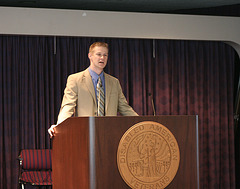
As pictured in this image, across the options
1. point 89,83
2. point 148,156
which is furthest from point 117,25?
point 148,156

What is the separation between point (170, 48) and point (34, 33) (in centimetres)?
215

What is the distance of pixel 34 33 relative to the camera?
238 inches

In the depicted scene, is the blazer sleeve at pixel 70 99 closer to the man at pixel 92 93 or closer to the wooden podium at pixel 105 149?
the man at pixel 92 93

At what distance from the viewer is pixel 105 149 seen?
109 inches

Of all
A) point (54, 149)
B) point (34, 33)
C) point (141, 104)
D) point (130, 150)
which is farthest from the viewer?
point (141, 104)

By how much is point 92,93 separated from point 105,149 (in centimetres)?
95

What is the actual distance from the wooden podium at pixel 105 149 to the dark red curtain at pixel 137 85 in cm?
328

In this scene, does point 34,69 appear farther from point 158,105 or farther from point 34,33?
point 158,105

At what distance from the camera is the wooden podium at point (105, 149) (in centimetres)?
276

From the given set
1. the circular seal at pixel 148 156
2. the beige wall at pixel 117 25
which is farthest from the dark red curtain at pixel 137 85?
the circular seal at pixel 148 156

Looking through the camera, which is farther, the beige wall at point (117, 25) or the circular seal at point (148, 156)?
the beige wall at point (117, 25)

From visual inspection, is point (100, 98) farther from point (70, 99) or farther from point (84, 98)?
point (70, 99)

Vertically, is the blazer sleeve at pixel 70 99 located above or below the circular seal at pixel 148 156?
above

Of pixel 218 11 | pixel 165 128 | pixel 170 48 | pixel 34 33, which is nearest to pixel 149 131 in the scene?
pixel 165 128
